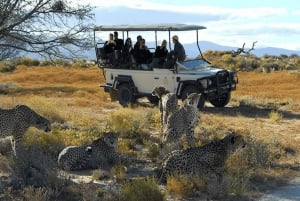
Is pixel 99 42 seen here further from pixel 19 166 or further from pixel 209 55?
pixel 209 55

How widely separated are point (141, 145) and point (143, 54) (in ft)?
25.0

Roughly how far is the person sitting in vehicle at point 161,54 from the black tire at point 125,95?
1.61 meters

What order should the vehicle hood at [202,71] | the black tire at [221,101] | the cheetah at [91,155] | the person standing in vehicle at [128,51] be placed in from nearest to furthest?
1. the cheetah at [91,155]
2. the vehicle hood at [202,71]
3. the black tire at [221,101]
4. the person standing in vehicle at [128,51]

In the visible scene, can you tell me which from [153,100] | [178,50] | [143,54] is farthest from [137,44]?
[153,100]

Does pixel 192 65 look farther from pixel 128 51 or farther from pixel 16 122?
pixel 16 122

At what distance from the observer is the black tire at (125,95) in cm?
2248

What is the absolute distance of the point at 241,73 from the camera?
1698 inches

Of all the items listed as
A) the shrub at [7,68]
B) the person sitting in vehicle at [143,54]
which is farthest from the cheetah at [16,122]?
the shrub at [7,68]

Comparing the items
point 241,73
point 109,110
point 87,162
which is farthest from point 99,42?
point 241,73

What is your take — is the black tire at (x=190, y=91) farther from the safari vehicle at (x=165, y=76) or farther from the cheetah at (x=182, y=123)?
the cheetah at (x=182, y=123)

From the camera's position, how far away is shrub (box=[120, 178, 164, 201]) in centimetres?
941

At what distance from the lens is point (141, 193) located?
9.42m

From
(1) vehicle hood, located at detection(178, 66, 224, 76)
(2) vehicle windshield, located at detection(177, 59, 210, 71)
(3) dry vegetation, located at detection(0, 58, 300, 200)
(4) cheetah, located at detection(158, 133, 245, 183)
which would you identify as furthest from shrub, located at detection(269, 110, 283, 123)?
(4) cheetah, located at detection(158, 133, 245, 183)

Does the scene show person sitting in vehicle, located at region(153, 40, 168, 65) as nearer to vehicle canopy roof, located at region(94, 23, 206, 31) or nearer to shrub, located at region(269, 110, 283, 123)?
vehicle canopy roof, located at region(94, 23, 206, 31)
